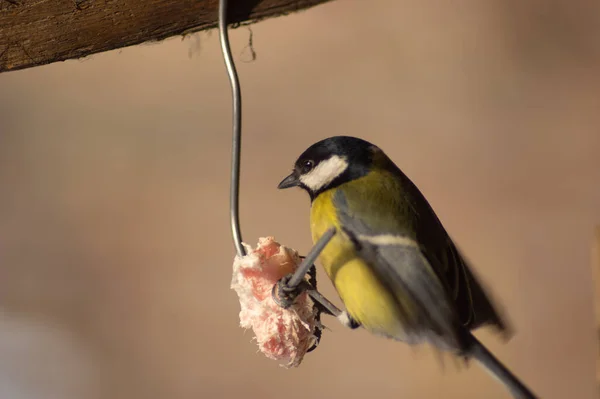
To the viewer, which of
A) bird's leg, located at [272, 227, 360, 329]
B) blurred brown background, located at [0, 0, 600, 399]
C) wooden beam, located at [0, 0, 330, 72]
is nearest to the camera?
bird's leg, located at [272, 227, 360, 329]

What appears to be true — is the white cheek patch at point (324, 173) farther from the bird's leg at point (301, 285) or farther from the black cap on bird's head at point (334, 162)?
the bird's leg at point (301, 285)

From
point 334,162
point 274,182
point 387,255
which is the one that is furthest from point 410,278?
point 274,182

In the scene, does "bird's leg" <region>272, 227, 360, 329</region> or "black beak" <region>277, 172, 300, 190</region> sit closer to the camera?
"bird's leg" <region>272, 227, 360, 329</region>

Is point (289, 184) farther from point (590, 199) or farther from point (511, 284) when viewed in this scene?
point (590, 199)

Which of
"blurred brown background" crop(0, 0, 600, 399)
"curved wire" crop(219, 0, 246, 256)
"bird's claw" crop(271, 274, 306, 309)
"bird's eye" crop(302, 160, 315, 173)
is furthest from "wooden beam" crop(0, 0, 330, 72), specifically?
"blurred brown background" crop(0, 0, 600, 399)

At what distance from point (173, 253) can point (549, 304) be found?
94cm

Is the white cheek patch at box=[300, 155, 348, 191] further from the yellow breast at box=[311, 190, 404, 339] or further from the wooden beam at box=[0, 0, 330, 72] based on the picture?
the wooden beam at box=[0, 0, 330, 72]

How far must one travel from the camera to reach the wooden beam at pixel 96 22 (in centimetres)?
59

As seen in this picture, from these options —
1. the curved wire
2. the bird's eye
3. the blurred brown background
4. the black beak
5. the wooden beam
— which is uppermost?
A: the wooden beam

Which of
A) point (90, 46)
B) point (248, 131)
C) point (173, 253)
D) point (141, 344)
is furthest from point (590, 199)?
point (90, 46)

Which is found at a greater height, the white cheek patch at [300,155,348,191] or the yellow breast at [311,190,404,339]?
the white cheek patch at [300,155,348,191]

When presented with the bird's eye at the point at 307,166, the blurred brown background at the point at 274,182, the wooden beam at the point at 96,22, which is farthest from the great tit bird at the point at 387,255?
the blurred brown background at the point at 274,182

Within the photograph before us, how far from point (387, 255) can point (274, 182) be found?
1015 millimetres

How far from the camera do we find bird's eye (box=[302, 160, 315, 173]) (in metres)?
0.62
